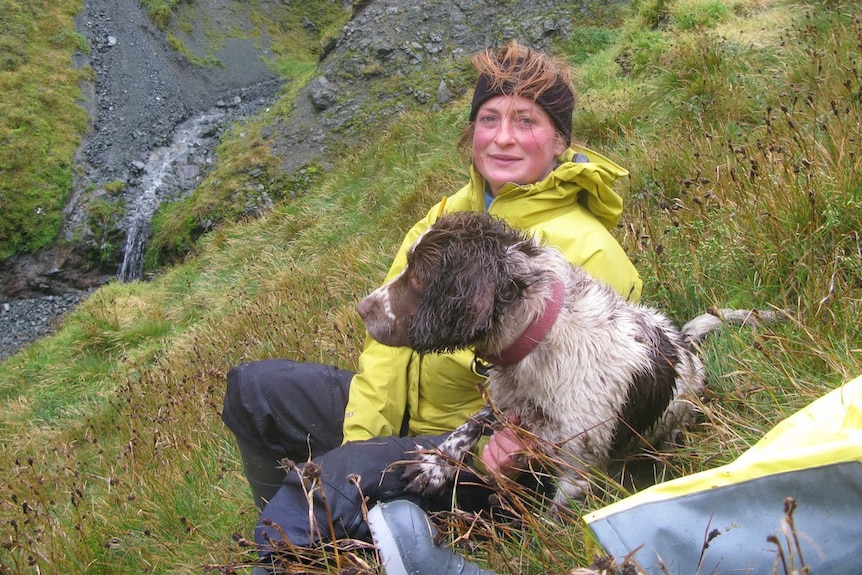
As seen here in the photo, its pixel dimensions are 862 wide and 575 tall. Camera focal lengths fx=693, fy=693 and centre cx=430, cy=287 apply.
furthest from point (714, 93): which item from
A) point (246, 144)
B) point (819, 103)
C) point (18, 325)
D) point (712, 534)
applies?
point (18, 325)

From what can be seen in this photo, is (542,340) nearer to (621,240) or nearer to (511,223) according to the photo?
(511,223)

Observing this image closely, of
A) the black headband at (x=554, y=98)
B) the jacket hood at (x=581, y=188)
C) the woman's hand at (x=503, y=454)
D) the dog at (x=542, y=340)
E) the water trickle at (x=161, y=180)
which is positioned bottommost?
the water trickle at (x=161, y=180)

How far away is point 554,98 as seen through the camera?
3074mm

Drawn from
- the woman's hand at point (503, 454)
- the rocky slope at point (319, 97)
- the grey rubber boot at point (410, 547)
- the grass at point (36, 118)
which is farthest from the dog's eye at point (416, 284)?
the grass at point (36, 118)

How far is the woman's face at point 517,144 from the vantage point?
3.02 m

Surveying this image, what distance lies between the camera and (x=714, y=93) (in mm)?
5707

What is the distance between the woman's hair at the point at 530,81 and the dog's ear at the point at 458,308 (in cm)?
116

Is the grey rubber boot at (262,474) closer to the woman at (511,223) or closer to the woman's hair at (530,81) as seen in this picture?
the woman at (511,223)

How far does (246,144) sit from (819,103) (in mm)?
11486

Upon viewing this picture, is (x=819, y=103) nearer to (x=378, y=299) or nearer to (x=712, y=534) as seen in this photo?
(x=378, y=299)

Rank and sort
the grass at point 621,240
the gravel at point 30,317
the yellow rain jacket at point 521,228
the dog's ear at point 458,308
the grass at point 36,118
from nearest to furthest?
1. the dog's ear at point 458,308
2. the grass at point 621,240
3. the yellow rain jacket at point 521,228
4. the gravel at point 30,317
5. the grass at point 36,118

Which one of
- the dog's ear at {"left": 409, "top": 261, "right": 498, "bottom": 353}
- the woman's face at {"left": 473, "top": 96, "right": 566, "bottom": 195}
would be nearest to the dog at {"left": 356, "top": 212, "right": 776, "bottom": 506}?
the dog's ear at {"left": 409, "top": 261, "right": 498, "bottom": 353}

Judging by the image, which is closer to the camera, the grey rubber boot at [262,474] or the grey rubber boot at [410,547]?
the grey rubber boot at [410,547]

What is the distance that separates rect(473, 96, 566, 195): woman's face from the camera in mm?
3020
